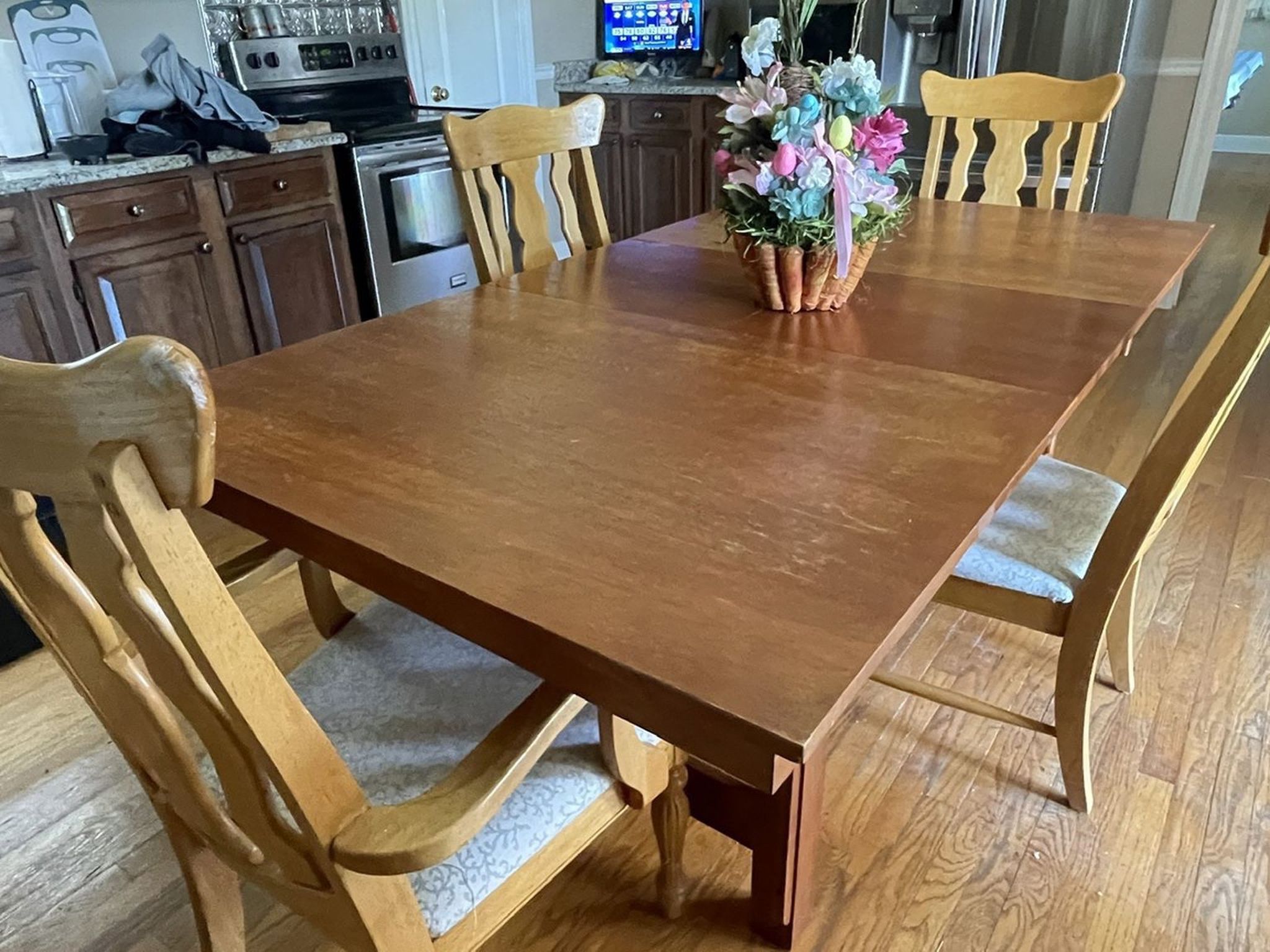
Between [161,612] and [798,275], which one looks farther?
[798,275]

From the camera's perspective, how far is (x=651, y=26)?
13.7 feet

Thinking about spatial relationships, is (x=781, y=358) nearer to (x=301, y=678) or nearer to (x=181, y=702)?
(x=301, y=678)

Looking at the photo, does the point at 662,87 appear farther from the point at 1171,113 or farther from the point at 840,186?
the point at 840,186

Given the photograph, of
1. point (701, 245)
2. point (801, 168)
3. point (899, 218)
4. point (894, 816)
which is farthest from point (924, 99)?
point (894, 816)

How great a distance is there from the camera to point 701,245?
1921 mm

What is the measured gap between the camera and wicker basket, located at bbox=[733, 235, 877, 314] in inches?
55.2

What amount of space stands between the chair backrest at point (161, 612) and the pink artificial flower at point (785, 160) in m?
0.96

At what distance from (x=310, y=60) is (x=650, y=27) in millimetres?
1548

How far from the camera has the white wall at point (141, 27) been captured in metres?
2.94

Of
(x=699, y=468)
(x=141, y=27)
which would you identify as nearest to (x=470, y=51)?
(x=141, y=27)

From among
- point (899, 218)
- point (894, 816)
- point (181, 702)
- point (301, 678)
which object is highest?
point (899, 218)

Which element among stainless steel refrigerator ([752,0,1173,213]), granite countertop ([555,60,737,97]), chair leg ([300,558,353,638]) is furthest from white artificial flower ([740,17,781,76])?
granite countertop ([555,60,737,97])

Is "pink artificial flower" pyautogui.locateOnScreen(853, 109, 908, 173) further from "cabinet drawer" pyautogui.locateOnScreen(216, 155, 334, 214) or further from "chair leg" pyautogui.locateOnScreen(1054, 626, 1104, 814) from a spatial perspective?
"cabinet drawer" pyautogui.locateOnScreen(216, 155, 334, 214)

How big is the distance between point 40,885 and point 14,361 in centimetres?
129
